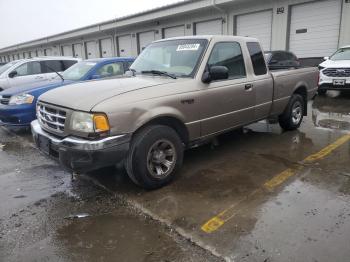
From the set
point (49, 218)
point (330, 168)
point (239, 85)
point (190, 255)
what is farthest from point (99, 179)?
point (330, 168)

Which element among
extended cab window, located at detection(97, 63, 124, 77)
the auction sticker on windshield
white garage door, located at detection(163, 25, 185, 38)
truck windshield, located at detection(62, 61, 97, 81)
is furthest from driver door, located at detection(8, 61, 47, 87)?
white garage door, located at detection(163, 25, 185, 38)

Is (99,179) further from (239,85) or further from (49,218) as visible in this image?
(239,85)

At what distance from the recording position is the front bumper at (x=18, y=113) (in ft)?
21.9

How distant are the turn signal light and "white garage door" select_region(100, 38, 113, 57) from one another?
25432mm

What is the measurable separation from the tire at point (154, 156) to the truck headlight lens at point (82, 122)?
53 cm

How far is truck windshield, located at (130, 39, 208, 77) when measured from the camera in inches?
174

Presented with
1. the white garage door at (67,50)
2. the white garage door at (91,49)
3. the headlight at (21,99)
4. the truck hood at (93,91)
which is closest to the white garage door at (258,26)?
the headlight at (21,99)

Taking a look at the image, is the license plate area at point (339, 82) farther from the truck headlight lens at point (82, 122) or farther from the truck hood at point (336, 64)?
the truck headlight lens at point (82, 122)

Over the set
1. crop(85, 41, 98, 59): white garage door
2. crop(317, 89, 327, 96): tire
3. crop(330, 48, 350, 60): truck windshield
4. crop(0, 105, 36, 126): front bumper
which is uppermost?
crop(85, 41, 98, 59): white garage door

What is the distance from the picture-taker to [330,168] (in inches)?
179

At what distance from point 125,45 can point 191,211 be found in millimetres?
23824

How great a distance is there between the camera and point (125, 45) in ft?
84.0

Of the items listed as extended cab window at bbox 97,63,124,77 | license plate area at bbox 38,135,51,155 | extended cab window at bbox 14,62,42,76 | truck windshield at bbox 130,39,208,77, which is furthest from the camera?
extended cab window at bbox 14,62,42,76

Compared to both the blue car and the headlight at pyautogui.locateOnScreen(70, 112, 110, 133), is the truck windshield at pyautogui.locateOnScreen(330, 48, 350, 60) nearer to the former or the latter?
the blue car
